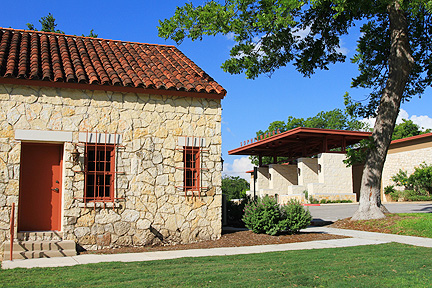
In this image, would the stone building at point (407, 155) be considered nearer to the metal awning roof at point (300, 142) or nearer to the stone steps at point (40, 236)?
the metal awning roof at point (300, 142)

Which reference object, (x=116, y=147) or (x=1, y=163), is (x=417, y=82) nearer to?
(x=116, y=147)

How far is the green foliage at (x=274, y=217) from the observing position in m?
12.0

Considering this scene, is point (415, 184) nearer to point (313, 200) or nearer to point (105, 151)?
point (313, 200)

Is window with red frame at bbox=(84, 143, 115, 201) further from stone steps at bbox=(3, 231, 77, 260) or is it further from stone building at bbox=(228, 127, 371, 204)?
stone building at bbox=(228, 127, 371, 204)

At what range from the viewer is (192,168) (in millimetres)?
11664

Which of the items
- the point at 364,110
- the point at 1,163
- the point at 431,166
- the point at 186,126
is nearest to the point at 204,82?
the point at 186,126

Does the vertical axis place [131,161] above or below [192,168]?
above

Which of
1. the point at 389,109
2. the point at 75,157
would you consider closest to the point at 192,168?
the point at 75,157

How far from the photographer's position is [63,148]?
35.2 feet

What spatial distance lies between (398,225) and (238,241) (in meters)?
5.72

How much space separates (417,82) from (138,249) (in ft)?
46.5

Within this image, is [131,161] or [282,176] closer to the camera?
[131,161]

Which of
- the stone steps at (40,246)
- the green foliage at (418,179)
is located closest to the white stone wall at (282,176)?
the green foliage at (418,179)

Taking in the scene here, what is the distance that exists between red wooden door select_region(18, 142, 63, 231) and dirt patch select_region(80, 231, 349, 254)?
1404mm
